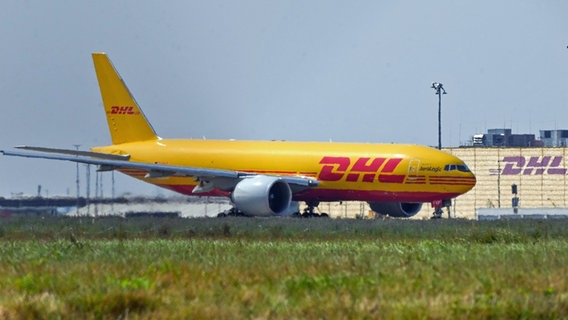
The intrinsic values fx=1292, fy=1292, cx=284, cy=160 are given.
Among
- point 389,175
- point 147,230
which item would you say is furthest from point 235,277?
point 389,175

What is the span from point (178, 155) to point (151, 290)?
46.5 meters

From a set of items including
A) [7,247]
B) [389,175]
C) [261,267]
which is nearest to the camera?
[261,267]

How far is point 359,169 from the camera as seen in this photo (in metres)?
62.3

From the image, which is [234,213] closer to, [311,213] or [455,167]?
[311,213]

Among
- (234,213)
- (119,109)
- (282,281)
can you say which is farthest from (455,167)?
(282,281)

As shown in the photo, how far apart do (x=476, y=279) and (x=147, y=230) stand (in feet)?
79.7

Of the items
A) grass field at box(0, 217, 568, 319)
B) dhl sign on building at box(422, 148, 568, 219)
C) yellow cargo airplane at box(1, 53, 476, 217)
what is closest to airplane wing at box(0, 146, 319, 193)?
yellow cargo airplane at box(1, 53, 476, 217)

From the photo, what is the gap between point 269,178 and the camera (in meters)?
62.9

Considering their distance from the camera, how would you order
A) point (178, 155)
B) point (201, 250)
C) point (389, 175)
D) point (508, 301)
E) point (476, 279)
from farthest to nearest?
point (178, 155), point (389, 175), point (201, 250), point (476, 279), point (508, 301)

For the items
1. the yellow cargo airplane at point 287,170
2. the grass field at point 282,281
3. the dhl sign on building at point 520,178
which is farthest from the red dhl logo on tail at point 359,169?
the dhl sign on building at point 520,178

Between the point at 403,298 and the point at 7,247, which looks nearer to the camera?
the point at 403,298

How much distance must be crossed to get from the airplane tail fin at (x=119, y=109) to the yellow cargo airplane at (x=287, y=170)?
0.84 feet

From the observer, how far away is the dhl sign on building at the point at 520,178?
365 feet

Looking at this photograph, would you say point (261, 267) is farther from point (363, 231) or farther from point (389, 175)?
point (389, 175)
